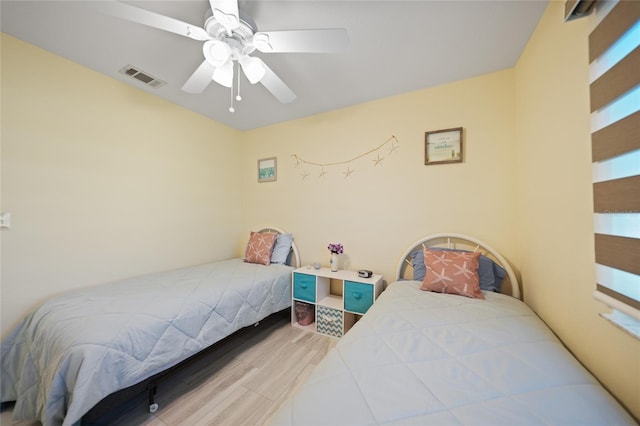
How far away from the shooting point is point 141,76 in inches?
76.7

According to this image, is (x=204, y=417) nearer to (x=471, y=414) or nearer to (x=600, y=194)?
(x=471, y=414)

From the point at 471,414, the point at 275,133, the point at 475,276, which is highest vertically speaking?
the point at 275,133

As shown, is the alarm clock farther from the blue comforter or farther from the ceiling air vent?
the ceiling air vent

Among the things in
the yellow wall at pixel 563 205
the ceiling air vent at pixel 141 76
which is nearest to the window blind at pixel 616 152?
the yellow wall at pixel 563 205

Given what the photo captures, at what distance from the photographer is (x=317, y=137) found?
8.79 feet

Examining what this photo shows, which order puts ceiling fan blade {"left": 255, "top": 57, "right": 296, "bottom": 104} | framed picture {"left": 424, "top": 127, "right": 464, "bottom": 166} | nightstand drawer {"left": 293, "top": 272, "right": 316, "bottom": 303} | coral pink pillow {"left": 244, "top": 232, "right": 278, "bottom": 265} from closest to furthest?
ceiling fan blade {"left": 255, "top": 57, "right": 296, "bottom": 104} → framed picture {"left": 424, "top": 127, "right": 464, "bottom": 166} → nightstand drawer {"left": 293, "top": 272, "right": 316, "bottom": 303} → coral pink pillow {"left": 244, "top": 232, "right": 278, "bottom": 265}

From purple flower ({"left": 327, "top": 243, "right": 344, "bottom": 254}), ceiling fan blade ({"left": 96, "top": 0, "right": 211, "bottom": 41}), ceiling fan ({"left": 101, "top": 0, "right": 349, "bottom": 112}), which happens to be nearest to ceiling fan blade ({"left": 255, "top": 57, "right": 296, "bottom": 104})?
ceiling fan ({"left": 101, "top": 0, "right": 349, "bottom": 112})

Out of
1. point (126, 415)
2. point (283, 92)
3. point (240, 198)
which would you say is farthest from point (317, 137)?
point (126, 415)

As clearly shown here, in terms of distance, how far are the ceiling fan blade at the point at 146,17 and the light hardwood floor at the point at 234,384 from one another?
2.21m

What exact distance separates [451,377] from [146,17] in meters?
2.11

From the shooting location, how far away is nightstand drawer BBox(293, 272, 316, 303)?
7.55ft

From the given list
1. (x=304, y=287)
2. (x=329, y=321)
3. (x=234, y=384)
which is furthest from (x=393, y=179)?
(x=234, y=384)

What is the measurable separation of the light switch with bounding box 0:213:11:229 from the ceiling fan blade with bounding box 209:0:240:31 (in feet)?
6.46

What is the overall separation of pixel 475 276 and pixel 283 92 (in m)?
2.00
